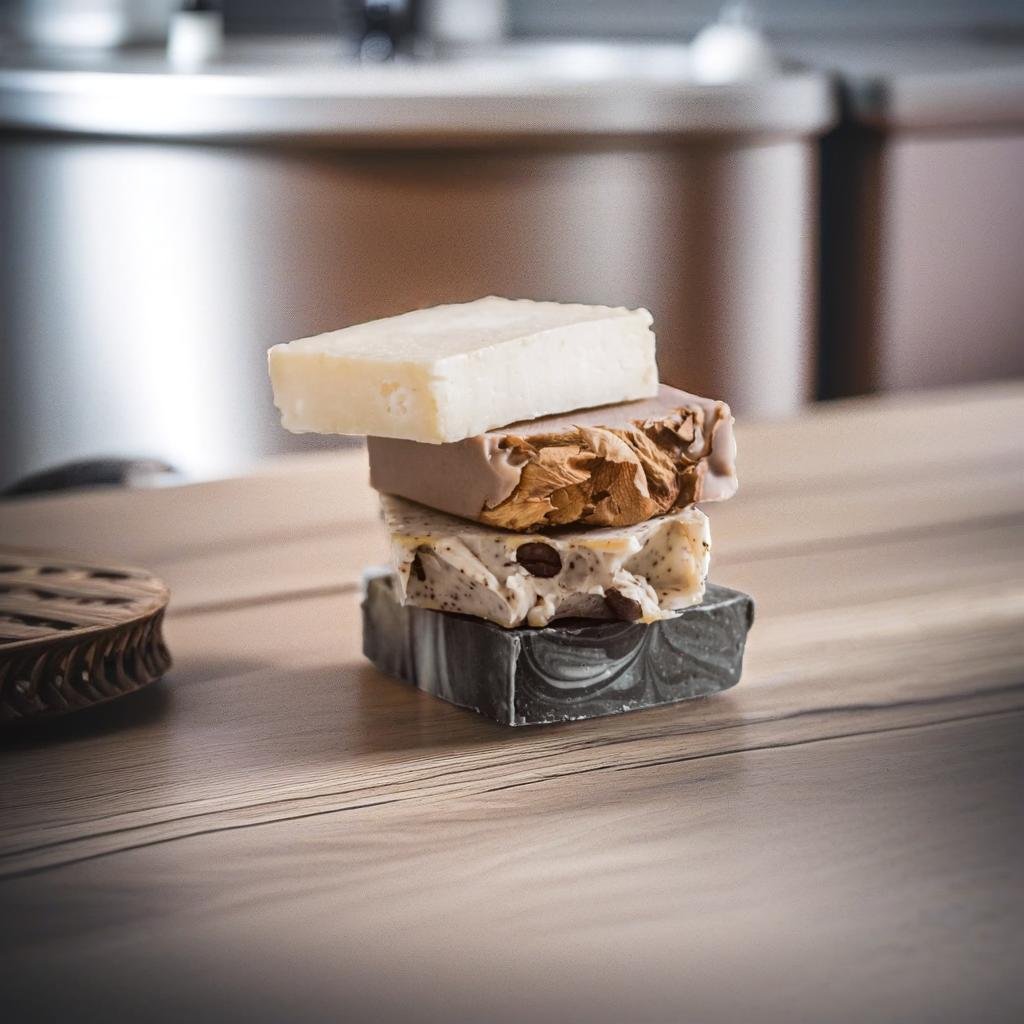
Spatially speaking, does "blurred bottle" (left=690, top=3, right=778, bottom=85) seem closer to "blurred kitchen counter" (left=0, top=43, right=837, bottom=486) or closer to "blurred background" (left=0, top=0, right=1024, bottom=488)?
"blurred background" (left=0, top=0, right=1024, bottom=488)

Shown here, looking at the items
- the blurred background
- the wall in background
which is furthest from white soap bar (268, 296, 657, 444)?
the wall in background

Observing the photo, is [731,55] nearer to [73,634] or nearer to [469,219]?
[469,219]

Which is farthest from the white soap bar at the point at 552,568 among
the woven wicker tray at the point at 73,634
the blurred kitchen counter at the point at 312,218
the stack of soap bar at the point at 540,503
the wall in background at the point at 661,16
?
the wall in background at the point at 661,16

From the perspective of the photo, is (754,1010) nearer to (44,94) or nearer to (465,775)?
(465,775)

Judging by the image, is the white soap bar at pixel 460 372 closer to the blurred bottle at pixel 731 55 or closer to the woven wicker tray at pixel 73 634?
the woven wicker tray at pixel 73 634

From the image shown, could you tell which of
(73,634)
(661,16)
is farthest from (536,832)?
(661,16)
